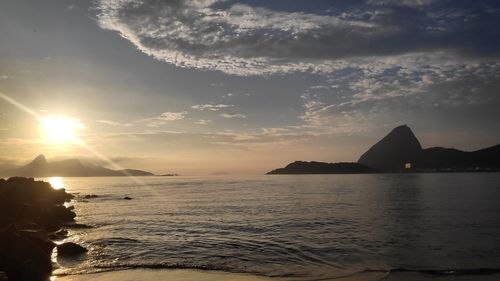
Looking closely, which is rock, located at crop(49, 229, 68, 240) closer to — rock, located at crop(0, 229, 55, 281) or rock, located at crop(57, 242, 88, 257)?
rock, located at crop(57, 242, 88, 257)

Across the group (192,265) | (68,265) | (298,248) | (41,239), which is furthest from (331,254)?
(41,239)

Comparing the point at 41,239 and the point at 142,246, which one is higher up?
the point at 41,239

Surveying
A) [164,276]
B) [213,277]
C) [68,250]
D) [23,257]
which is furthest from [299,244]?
[23,257]

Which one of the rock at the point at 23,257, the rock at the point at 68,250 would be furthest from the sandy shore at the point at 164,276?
the rock at the point at 68,250

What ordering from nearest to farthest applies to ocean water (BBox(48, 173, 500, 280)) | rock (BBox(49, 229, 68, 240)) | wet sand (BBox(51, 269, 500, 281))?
wet sand (BBox(51, 269, 500, 281))
ocean water (BBox(48, 173, 500, 280))
rock (BBox(49, 229, 68, 240))

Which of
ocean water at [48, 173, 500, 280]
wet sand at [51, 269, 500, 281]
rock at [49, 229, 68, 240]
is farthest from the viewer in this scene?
rock at [49, 229, 68, 240]

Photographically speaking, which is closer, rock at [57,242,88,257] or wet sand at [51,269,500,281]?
wet sand at [51,269,500,281]

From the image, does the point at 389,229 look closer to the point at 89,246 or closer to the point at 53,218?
the point at 89,246

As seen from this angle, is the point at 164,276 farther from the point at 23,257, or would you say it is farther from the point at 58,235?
the point at 58,235

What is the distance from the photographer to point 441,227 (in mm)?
35031

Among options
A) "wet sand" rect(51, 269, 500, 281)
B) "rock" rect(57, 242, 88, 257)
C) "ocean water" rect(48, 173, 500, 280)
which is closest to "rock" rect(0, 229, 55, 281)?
"wet sand" rect(51, 269, 500, 281)

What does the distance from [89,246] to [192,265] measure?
10356mm

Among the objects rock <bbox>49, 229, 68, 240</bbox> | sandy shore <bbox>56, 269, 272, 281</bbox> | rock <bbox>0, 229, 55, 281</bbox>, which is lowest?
rock <bbox>49, 229, 68, 240</bbox>

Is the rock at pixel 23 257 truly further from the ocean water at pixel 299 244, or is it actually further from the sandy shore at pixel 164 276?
the ocean water at pixel 299 244
